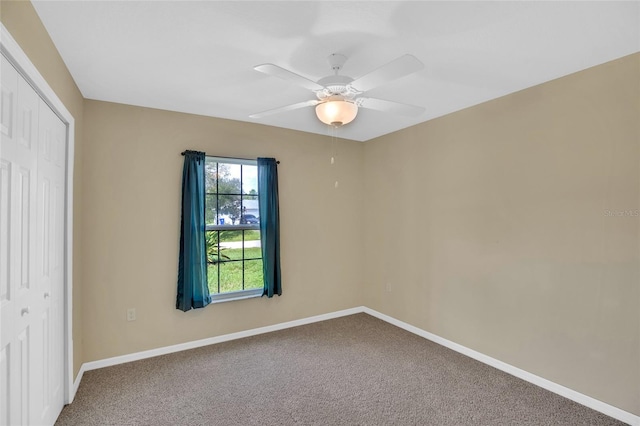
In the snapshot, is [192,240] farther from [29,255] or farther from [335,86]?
[335,86]

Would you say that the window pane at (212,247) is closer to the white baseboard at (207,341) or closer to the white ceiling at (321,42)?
the white baseboard at (207,341)

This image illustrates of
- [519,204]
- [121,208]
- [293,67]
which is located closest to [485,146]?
[519,204]

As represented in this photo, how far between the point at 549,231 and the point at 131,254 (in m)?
3.65

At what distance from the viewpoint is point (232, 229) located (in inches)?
144

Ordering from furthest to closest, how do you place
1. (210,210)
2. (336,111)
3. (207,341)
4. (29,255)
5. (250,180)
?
1. (250,180)
2. (210,210)
3. (207,341)
4. (336,111)
5. (29,255)

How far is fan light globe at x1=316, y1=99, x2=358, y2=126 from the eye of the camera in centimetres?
207

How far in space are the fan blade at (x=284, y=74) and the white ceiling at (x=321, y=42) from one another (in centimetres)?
29

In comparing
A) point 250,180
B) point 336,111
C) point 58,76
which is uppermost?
point 58,76

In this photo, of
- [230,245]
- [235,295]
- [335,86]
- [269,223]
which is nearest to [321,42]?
[335,86]

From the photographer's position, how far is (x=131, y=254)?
307cm

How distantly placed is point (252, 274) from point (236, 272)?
193 mm

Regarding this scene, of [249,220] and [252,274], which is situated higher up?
[249,220]

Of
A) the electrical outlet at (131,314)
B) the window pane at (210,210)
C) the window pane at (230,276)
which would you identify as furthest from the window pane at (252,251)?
the electrical outlet at (131,314)

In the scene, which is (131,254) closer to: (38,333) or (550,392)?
(38,333)
